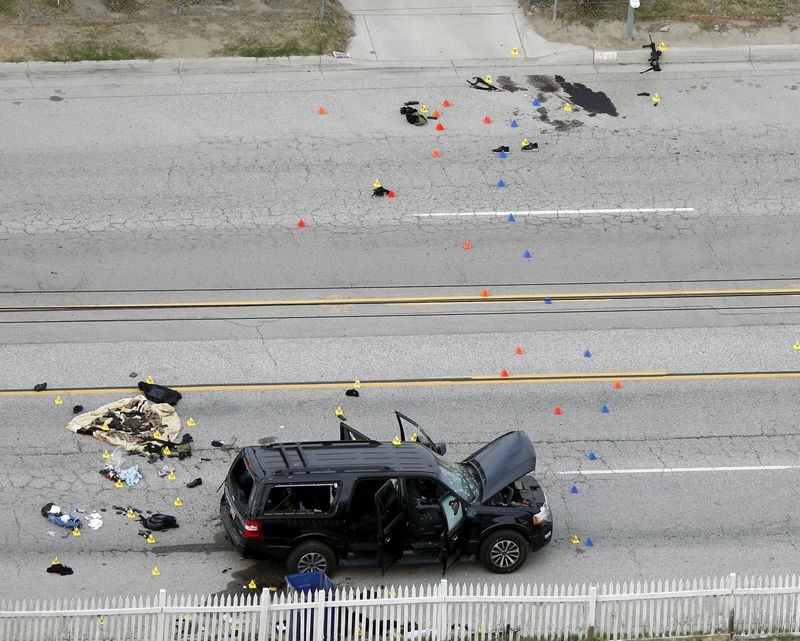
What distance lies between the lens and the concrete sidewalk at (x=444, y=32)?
84.6 feet

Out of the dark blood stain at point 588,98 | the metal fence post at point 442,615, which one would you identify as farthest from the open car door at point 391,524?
the dark blood stain at point 588,98

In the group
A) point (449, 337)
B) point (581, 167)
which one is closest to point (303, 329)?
point (449, 337)

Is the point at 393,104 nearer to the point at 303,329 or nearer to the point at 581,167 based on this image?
the point at 581,167

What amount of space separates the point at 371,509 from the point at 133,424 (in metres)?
3.92

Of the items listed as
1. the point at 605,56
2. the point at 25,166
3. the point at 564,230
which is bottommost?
the point at 564,230

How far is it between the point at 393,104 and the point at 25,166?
6.61 meters

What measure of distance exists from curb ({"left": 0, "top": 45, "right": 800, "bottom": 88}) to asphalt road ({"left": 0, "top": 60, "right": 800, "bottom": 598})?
1.57 feet

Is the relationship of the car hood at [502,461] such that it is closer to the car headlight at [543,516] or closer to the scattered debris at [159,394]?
the car headlight at [543,516]

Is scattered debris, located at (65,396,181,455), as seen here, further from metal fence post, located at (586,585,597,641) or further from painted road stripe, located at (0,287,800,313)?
metal fence post, located at (586,585,597,641)

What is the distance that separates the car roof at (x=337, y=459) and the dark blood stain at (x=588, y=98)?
1105cm

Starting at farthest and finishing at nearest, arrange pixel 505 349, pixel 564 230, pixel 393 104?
pixel 393 104, pixel 564 230, pixel 505 349

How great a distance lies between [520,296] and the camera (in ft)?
64.5

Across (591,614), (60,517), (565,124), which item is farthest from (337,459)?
(565,124)

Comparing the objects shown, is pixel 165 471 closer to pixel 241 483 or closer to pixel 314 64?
pixel 241 483
